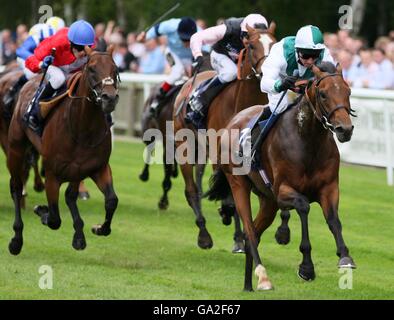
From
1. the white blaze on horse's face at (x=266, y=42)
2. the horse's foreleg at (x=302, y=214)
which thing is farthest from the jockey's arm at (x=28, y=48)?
the horse's foreleg at (x=302, y=214)

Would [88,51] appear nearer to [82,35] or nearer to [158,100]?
[82,35]

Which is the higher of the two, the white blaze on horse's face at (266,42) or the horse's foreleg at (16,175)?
the white blaze on horse's face at (266,42)

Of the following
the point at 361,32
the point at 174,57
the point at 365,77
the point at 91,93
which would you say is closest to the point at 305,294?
the point at 91,93

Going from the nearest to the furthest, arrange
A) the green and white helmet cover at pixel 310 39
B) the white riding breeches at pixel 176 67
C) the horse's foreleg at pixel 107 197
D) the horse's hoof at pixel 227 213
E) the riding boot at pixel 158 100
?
the green and white helmet cover at pixel 310 39
the horse's foreleg at pixel 107 197
the horse's hoof at pixel 227 213
the riding boot at pixel 158 100
the white riding breeches at pixel 176 67

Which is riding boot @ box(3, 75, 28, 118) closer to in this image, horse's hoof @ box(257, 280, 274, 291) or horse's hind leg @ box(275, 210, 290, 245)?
horse's hind leg @ box(275, 210, 290, 245)

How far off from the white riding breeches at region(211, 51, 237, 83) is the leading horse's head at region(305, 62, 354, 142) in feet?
9.86

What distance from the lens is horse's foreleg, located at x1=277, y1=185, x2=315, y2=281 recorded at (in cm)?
736

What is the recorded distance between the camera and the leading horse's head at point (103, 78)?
28.4 feet

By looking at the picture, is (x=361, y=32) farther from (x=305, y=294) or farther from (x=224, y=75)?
(x=305, y=294)

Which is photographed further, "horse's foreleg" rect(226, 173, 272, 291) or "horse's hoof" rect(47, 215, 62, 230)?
"horse's hoof" rect(47, 215, 62, 230)

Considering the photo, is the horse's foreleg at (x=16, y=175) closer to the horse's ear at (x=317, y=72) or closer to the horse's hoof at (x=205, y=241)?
the horse's hoof at (x=205, y=241)

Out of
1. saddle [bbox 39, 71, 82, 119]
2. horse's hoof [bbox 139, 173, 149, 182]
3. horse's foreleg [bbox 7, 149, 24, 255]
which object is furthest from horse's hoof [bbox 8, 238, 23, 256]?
horse's hoof [bbox 139, 173, 149, 182]

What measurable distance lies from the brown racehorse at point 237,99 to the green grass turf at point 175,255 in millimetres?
247

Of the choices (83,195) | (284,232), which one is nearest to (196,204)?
(284,232)
